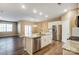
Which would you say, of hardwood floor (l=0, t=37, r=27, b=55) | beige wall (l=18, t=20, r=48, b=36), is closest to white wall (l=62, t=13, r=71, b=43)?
beige wall (l=18, t=20, r=48, b=36)

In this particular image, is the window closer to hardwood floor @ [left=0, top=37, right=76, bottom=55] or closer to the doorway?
hardwood floor @ [left=0, top=37, right=76, bottom=55]

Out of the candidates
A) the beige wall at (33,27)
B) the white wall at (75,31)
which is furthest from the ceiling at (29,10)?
the white wall at (75,31)

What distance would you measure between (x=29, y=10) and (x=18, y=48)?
0.75m

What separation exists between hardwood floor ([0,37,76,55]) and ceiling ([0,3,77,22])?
42 cm

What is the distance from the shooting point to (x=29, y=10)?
1.47 metres

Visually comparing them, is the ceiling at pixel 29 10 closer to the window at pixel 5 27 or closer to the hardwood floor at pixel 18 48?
the window at pixel 5 27

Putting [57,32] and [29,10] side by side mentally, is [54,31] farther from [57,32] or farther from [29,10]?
[29,10]

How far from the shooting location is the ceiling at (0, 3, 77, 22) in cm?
141

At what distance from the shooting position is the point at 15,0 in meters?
1.40

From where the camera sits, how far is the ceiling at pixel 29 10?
1.41 m

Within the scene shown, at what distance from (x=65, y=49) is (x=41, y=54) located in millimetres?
459

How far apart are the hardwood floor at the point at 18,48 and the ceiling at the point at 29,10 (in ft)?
1.37

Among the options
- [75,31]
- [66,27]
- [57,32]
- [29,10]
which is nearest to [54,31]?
[57,32]

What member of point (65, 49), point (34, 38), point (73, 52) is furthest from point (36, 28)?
point (73, 52)
